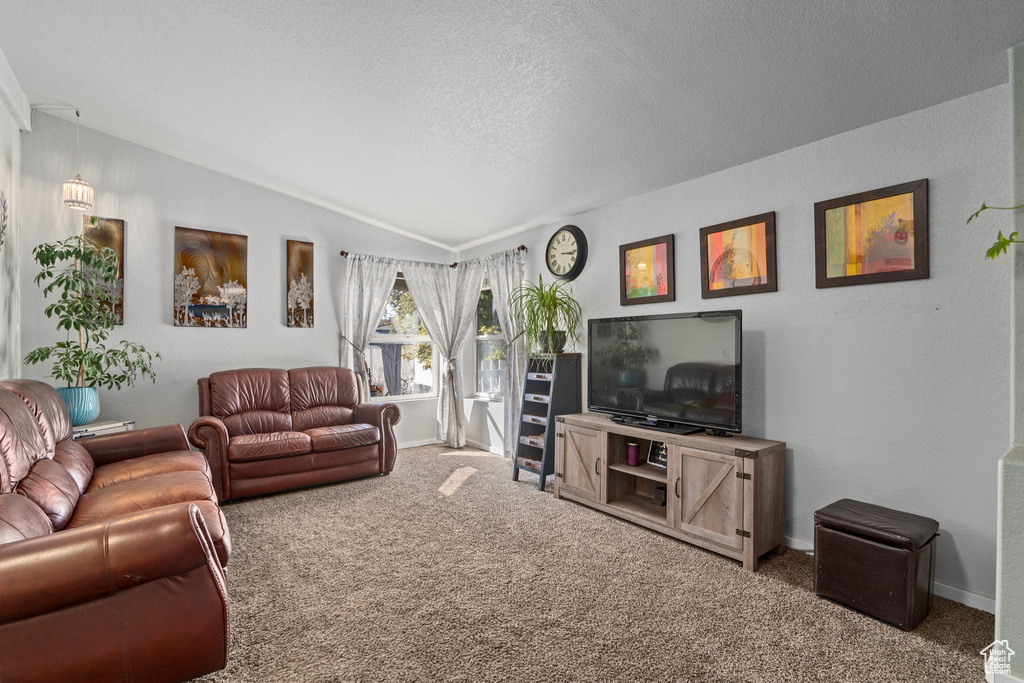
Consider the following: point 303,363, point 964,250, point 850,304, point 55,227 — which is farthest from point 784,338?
point 55,227

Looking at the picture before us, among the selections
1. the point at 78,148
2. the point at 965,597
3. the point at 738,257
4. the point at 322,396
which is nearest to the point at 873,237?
the point at 738,257

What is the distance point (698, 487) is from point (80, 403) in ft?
14.1

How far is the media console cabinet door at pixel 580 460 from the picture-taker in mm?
3555

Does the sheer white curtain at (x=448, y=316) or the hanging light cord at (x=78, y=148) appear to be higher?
the hanging light cord at (x=78, y=148)

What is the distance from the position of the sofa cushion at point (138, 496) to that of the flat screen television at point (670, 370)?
8.57 ft

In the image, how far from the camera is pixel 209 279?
455cm

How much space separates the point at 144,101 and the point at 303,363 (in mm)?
2561

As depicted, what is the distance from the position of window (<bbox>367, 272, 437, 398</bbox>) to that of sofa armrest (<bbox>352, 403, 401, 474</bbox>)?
1.08m

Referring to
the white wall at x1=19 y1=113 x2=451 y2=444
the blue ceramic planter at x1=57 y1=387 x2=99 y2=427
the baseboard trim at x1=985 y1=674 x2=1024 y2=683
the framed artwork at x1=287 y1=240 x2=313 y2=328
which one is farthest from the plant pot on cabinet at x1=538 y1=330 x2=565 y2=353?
the blue ceramic planter at x1=57 y1=387 x2=99 y2=427

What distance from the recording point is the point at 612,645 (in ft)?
6.41

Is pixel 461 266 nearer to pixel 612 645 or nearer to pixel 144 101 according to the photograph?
pixel 144 101

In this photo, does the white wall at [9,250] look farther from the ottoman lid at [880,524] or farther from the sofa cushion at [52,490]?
the ottoman lid at [880,524]

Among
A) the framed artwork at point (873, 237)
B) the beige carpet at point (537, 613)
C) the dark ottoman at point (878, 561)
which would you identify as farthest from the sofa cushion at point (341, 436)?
the framed artwork at point (873, 237)

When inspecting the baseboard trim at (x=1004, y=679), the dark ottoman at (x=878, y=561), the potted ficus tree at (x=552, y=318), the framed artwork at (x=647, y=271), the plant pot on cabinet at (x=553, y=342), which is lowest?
the baseboard trim at (x=1004, y=679)
